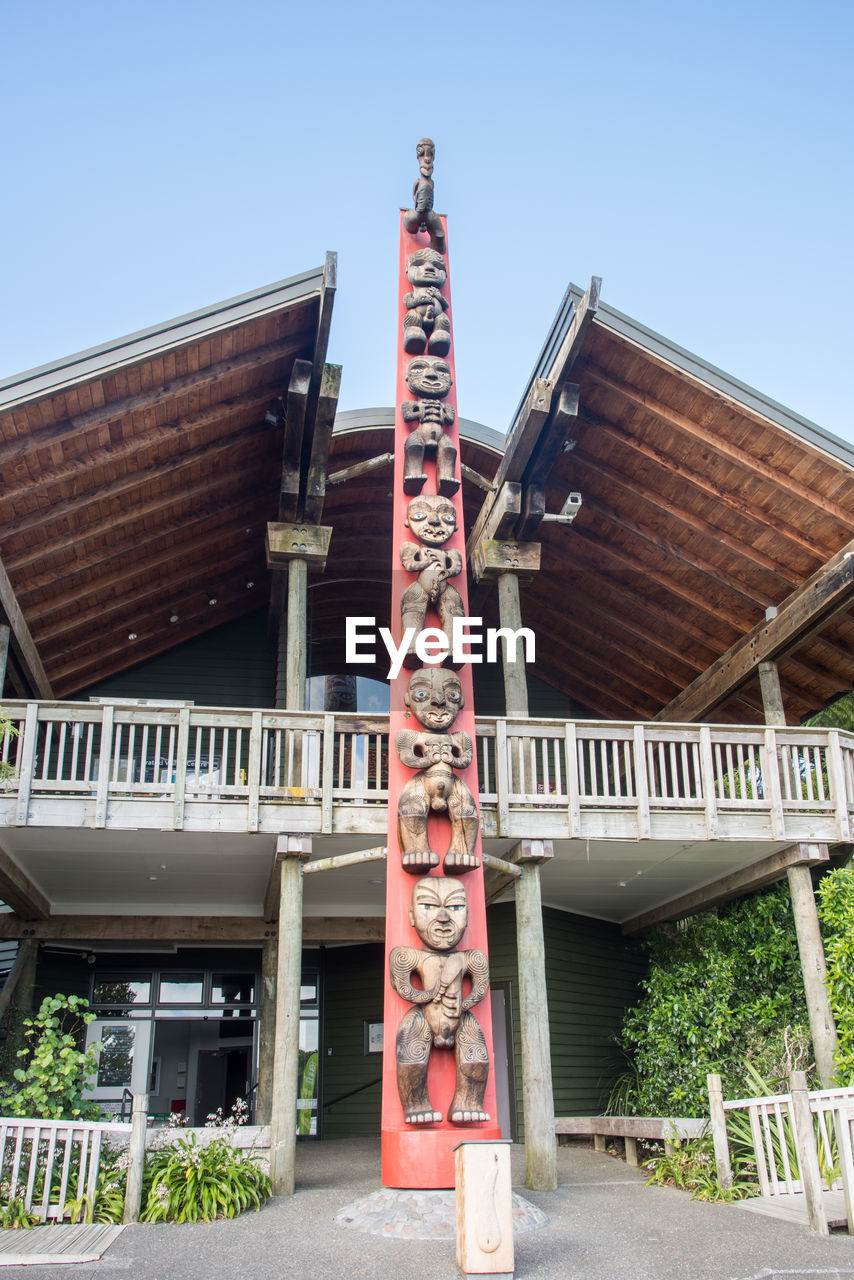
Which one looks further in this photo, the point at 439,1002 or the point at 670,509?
the point at 670,509

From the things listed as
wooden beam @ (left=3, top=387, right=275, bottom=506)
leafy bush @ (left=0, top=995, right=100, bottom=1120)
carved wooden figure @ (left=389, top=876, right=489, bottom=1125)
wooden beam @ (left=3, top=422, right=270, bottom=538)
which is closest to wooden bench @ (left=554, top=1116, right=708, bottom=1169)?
carved wooden figure @ (left=389, top=876, right=489, bottom=1125)

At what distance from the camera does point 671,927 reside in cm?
1464

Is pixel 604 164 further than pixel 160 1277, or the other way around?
pixel 604 164

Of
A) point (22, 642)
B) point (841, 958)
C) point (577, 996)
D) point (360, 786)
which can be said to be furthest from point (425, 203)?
point (577, 996)

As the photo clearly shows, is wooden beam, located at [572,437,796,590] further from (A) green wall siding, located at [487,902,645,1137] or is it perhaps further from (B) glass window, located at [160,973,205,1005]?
(B) glass window, located at [160,973,205,1005]

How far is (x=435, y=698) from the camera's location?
371 inches

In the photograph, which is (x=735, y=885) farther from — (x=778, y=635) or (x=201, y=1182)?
(x=201, y=1182)

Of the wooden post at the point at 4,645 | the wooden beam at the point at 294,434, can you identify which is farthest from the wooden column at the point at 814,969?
the wooden post at the point at 4,645

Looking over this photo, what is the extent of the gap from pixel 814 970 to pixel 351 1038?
755 centimetres

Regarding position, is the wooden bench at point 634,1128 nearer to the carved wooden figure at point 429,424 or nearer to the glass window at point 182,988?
the glass window at point 182,988

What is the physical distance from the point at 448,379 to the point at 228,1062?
15.3m

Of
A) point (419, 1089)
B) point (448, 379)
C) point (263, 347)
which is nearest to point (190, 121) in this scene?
point (263, 347)

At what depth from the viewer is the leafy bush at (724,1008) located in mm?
11734

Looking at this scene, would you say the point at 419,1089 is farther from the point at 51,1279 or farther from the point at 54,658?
the point at 54,658
